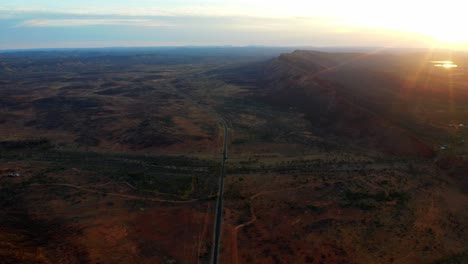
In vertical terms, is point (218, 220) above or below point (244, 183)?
below

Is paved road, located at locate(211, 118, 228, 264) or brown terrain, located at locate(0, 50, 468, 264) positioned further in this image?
brown terrain, located at locate(0, 50, 468, 264)

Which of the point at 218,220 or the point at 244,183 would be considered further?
the point at 244,183

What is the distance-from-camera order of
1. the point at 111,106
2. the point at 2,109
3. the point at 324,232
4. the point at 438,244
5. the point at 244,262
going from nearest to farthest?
the point at 244,262 < the point at 438,244 < the point at 324,232 < the point at 2,109 < the point at 111,106

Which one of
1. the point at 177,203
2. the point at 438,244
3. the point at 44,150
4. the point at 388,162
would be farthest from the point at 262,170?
the point at 44,150

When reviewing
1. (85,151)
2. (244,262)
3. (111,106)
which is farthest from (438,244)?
(111,106)

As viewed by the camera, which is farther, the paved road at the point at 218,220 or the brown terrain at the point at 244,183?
the brown terrain at the point at 244,183

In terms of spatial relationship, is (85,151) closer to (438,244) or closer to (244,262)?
(244,262)

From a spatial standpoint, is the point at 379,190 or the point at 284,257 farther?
the point at 379,190

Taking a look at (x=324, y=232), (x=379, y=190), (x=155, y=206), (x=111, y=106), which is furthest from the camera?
(x=111, y=106)
